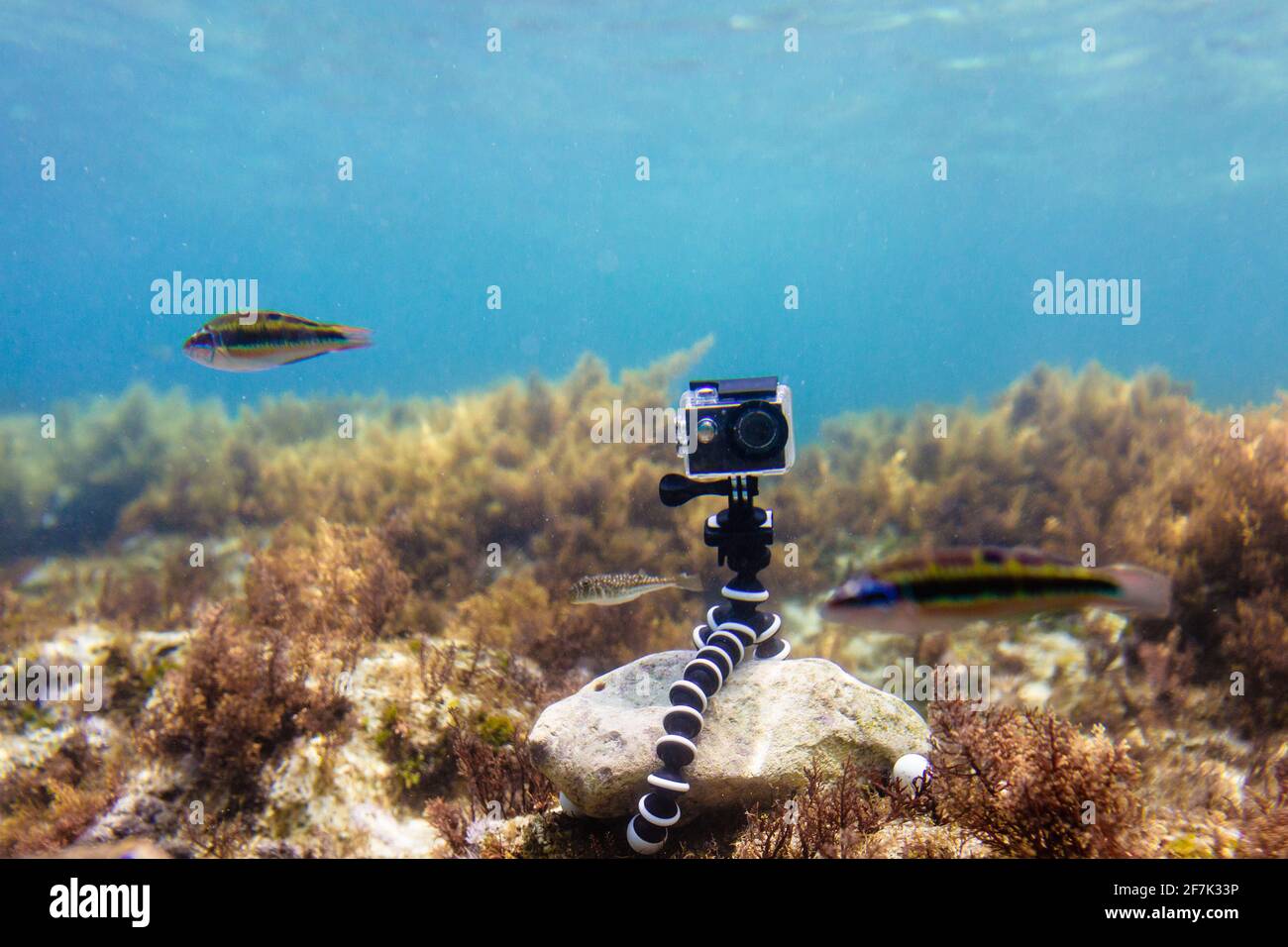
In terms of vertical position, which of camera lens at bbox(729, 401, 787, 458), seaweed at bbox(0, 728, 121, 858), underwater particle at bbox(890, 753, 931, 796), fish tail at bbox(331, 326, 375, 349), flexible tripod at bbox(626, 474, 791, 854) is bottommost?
seaweed at bbox(0, 728, 121, 858)

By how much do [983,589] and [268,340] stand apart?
148 inches

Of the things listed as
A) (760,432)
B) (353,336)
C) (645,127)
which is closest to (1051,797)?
(760,432)

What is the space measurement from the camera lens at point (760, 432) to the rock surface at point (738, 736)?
1264 millimetres

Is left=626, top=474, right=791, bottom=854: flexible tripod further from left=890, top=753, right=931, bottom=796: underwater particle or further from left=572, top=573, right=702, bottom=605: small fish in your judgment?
left=890, top=753, right=931, bottom=796: underwater particle

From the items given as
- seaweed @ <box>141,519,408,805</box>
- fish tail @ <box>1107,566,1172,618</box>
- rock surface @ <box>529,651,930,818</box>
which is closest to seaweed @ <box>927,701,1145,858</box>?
rock surface @ <box>529,651,930,818</box>

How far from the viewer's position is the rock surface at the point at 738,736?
10.1 ft

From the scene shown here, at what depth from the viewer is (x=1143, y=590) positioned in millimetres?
1604

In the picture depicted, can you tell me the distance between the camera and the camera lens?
3.25 m

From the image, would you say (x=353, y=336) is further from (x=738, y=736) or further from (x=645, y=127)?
(x=645, y=127)

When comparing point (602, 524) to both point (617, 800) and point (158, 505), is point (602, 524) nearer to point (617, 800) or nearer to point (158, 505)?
point (617, 800)

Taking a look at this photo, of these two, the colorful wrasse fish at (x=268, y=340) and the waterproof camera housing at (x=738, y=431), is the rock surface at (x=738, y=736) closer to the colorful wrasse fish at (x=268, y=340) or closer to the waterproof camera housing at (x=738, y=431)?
the waterproof camera housing at (x=738, y=431)

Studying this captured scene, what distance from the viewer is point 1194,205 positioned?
57.2 meters

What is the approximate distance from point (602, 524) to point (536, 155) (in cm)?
4322
